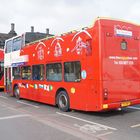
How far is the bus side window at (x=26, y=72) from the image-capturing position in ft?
49.2

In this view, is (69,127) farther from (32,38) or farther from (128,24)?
(32,38)

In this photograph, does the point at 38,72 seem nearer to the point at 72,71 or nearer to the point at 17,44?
the point at 72,71

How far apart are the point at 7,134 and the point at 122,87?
4.50 meters

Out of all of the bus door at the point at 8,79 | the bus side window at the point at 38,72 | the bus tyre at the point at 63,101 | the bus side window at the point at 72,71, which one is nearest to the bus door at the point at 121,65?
the bus side window at the point at 72,71

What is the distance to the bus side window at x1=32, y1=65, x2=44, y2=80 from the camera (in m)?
13.7

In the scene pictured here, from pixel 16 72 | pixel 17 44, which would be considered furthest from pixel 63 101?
pixel 17 44

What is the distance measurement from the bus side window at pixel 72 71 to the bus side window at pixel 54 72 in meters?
0.47

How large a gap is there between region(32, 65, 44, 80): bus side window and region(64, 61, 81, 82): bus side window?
7.22ft

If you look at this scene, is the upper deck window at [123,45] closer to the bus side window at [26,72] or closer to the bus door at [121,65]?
the bus door at [121,65]

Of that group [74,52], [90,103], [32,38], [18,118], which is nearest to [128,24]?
[74,52]

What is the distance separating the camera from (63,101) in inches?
470

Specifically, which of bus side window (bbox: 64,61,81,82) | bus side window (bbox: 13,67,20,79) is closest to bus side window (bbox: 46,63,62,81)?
bus side window (bbox: 64,61,81,82)

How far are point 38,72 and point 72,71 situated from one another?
3.18m

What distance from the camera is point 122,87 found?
10430 mm
